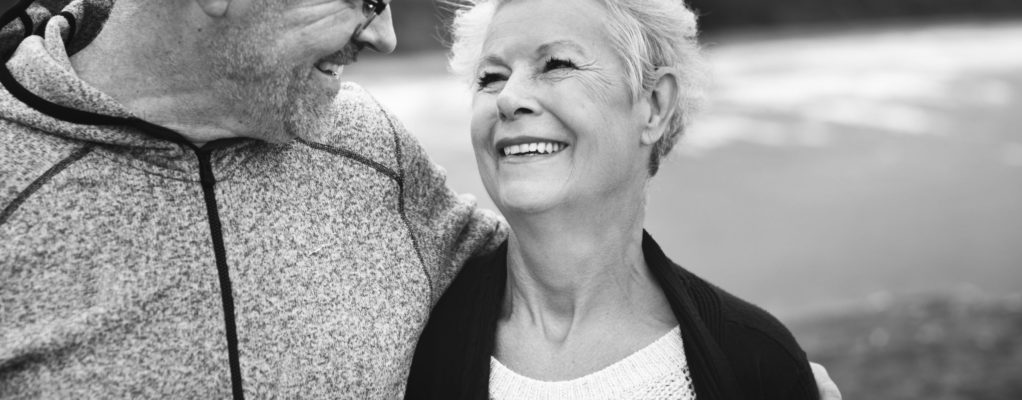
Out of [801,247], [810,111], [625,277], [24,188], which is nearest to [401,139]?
[625,277]

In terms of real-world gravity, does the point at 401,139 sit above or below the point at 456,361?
above

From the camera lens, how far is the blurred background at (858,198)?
5145 mm

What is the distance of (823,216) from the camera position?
7.82 metres

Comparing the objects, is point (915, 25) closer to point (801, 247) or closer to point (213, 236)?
point (801, 247)

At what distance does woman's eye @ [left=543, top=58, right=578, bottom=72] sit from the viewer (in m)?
2.23

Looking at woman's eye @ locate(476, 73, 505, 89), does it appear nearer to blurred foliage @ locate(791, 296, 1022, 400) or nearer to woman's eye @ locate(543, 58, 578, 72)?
woman's eye @ locate(543, 58, 578, 72)

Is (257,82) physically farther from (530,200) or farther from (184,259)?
(530,200)

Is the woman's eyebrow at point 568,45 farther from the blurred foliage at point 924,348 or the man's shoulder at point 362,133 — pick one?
the blurred foliage at point 924,348

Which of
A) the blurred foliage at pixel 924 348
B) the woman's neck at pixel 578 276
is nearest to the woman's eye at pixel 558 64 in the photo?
the woman's neck at pixel 578 276

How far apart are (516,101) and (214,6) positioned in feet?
2.17

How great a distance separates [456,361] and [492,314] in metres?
0.14

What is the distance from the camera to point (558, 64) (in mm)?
2246

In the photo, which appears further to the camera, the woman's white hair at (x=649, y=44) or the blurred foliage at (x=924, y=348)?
the blurred foliage at (x=924, y=348)

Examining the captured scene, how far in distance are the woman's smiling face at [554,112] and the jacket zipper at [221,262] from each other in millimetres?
605
